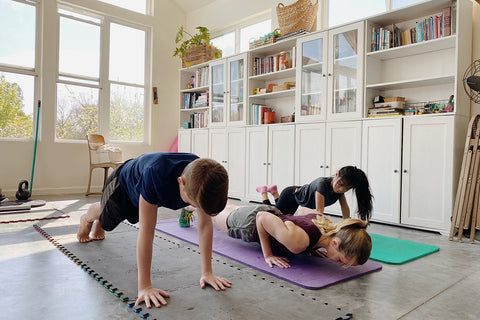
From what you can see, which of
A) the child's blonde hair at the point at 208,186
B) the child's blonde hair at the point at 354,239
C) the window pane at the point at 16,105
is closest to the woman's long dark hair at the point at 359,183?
the child's blonde hair at the point at 354,239

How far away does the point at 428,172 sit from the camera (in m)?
3.25

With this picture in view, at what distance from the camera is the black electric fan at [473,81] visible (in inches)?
122

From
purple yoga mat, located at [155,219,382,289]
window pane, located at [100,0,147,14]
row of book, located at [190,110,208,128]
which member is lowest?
purple yoga mat, located at [155,219,382,289]

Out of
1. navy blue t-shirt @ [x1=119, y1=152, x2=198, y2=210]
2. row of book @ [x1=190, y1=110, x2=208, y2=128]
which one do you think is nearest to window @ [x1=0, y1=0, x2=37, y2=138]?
row of book @ [x1=190, y1=110, x2=208, y2=128]

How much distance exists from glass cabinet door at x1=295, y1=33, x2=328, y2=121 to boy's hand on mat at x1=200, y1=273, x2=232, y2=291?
2854 mm

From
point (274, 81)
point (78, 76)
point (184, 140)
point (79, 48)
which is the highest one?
point (79, 48)

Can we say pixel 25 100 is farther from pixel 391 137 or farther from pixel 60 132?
pixel 391 137

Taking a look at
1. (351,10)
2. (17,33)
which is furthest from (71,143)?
(351,10)

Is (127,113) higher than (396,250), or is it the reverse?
(127,113)

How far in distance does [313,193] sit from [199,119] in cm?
360

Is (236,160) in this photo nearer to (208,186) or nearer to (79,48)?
(79,48)

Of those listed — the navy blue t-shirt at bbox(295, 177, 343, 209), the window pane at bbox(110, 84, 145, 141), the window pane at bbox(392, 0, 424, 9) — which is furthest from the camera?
the window pane at bbox(110, 84, 145, 141)

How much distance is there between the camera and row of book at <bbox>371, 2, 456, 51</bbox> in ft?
10.7

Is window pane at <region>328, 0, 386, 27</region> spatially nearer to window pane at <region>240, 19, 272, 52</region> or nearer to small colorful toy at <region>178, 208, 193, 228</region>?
window pane at <region>240, 19, 272, 52</region>
